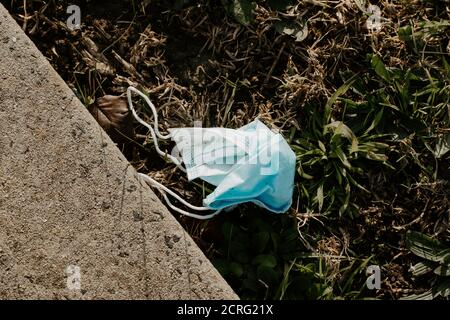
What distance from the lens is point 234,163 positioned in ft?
9.63

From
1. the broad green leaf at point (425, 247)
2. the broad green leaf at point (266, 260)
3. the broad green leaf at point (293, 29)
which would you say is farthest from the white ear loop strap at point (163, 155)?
the broad green leaf at point (425, 247)

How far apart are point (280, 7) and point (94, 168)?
95 centimetres

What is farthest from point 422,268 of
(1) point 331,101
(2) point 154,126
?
(2) point 154,126

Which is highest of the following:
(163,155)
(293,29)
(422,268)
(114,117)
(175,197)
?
(293,29)

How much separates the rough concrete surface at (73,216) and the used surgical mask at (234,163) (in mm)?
173

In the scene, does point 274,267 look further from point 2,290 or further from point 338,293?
point 2,290

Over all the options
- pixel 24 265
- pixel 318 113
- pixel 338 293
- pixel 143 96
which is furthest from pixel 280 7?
pixel 24 265

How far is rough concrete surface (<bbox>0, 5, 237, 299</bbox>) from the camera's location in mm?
2736

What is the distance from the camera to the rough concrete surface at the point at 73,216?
2.74m

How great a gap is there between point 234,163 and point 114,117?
484 millimetres

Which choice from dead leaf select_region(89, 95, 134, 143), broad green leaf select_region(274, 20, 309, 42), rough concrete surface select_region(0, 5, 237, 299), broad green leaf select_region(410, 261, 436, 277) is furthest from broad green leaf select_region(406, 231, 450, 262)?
dead leaf select_region(89, 95, 134, 143)

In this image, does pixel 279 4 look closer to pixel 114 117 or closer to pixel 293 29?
pixel 293 29

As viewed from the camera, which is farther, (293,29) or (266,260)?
(293,29)
